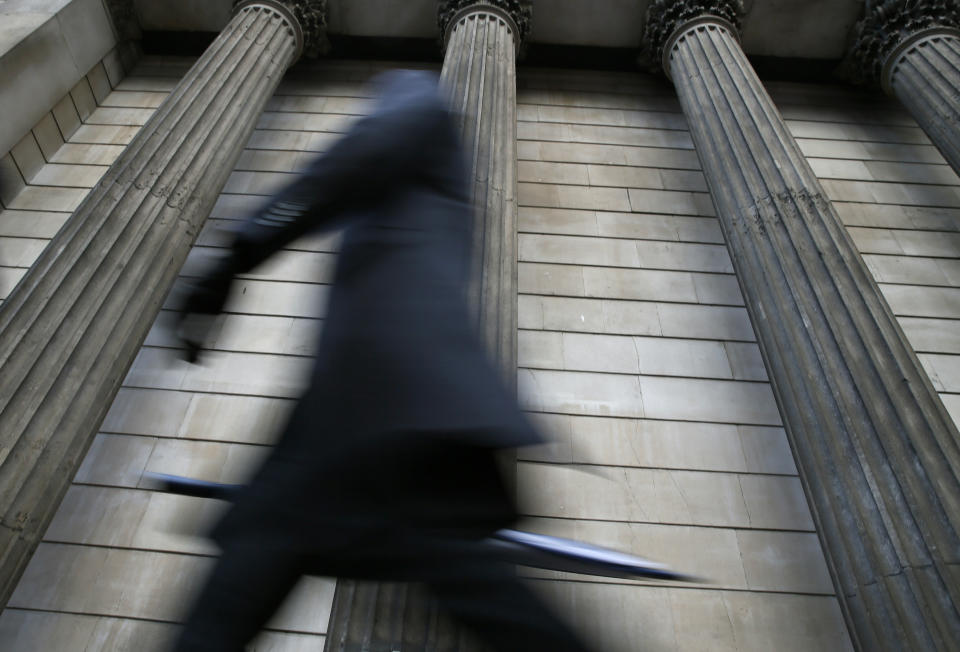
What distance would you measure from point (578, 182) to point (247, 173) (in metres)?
4.10

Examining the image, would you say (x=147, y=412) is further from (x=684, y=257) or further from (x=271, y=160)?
(x=684, y=257)

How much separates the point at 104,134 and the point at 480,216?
6281 millimetres

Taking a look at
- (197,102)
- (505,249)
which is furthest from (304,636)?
(197,102)

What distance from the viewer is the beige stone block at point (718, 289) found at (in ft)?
24.4

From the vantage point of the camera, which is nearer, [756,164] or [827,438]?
[827,438]

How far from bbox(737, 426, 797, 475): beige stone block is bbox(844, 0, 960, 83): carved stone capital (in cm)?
638

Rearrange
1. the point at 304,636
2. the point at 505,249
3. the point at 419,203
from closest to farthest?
the point at 419,203 < the point at 304,636 < the point at 505,249

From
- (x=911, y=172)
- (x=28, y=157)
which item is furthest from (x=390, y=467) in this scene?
(x=911, y=172)

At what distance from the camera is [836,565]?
4.64m

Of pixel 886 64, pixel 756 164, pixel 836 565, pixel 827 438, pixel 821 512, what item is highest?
pixel 886 64

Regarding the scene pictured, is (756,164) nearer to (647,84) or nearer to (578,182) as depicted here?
(578,182)

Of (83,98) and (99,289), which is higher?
(83,98)

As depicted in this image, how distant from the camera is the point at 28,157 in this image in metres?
8.63

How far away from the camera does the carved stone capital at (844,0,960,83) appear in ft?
Result: 30.8
